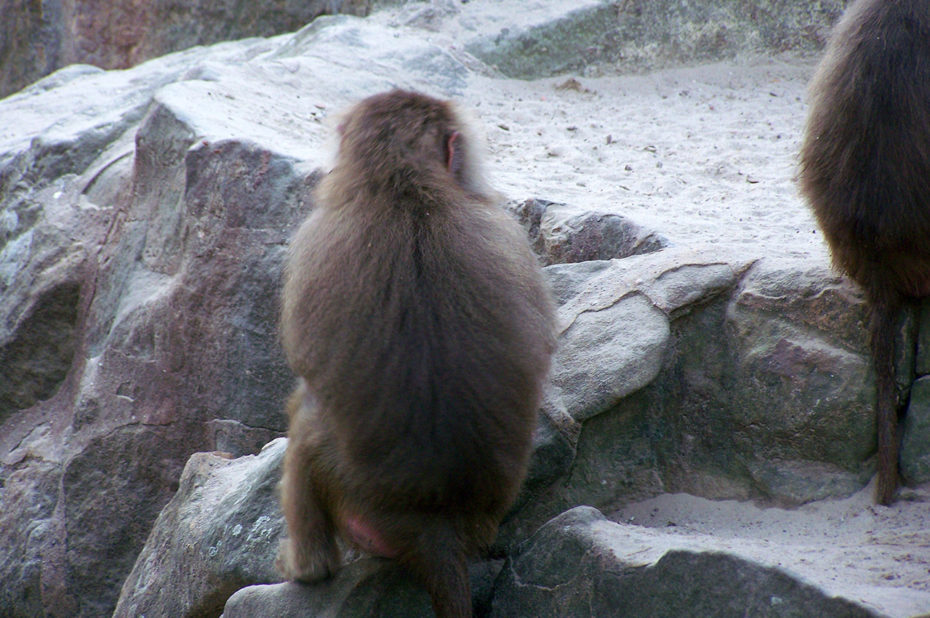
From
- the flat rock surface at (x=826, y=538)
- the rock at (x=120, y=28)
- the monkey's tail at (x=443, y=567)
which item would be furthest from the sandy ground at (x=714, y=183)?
the rock at (x=120, y=28)

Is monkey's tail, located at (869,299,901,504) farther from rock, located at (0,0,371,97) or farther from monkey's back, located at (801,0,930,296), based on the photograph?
rock, located at (0,0,371,97)

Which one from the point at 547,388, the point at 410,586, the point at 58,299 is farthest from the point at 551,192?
the point at 58,299

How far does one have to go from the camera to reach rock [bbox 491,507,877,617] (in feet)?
6.41

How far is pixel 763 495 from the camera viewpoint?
275 centimetres

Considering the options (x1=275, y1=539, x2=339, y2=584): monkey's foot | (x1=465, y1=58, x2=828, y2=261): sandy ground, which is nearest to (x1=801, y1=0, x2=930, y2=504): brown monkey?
(x1=465, y1=58, x2=828, y2=261): sandy ground

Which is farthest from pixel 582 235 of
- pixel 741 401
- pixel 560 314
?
pixel 741 401

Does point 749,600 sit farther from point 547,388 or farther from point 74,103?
point 74,103

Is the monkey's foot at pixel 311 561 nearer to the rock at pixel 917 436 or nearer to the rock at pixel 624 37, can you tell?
the rock at pixel 917 436

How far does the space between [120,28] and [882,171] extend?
23.9ft

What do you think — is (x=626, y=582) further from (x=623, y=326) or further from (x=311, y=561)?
(x=623, y=326)

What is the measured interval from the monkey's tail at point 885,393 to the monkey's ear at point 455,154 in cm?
123

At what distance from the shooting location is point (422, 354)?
7.18ft

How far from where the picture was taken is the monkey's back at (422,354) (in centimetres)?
218

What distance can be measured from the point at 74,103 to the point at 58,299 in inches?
73.8
